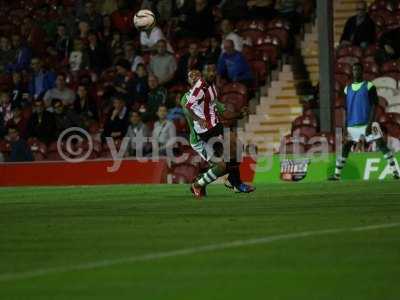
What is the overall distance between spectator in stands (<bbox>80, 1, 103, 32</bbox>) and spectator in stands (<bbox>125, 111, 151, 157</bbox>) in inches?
Answer: 209

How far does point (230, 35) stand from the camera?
85.9 feet

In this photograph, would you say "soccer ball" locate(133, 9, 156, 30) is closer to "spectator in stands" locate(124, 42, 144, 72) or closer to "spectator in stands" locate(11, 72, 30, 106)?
"spectator in stands" locate(124, 42, 144, 72)

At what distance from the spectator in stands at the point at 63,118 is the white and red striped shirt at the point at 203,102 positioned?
31.2 ft

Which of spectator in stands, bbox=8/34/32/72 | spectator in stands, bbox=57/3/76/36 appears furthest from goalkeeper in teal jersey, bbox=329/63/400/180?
spectator in stands, bbox=8/34/32/72

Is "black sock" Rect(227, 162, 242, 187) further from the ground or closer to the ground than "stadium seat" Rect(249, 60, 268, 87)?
closer to the ground

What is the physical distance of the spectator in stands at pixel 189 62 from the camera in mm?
26094

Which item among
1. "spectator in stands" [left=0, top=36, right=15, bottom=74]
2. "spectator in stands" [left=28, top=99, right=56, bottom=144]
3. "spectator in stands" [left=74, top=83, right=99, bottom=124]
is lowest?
"spectator in stands" [left=28, top=99, right=56, bottom=144]

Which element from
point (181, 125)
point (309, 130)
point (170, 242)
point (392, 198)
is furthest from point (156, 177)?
point (170, 242)

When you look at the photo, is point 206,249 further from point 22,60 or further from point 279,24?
point 22,60

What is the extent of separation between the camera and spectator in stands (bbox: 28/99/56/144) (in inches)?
1082

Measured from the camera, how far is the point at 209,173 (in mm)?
18000

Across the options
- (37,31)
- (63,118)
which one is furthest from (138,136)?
(37,31)

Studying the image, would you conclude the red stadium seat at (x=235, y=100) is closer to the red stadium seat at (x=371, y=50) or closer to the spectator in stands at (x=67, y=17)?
the red stadium seat at (x=371, y=50)

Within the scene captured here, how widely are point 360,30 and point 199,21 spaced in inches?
167
